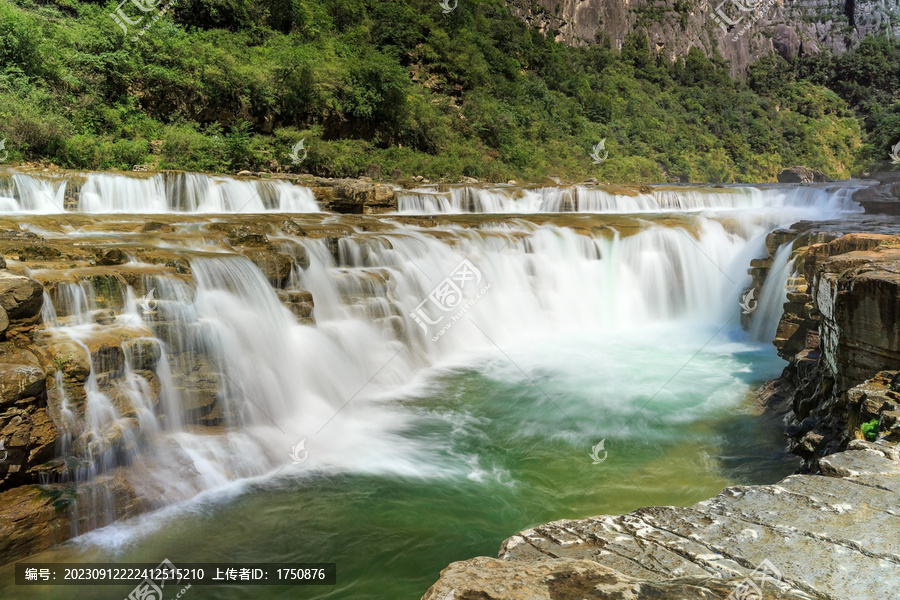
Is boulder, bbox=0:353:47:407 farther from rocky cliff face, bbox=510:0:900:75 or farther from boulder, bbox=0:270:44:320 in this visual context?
rocky cliff face, bbox=510:0:900:75

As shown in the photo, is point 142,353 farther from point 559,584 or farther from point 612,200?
point 612,200

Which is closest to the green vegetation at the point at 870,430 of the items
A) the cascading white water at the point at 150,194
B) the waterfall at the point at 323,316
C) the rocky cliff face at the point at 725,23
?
the waterfall at the point at 323,316

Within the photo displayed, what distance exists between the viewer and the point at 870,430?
387 cm

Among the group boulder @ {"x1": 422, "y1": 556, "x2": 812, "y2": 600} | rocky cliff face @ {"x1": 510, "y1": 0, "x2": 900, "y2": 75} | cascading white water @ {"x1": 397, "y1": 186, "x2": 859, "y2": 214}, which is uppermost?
rocky cliff face @ {"x1": 510, "y1": 0, "x2": 900, "y2": 75}

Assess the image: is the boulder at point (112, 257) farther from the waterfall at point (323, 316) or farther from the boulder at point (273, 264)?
the boulder at point (273, 264)

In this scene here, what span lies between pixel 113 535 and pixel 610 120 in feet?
146

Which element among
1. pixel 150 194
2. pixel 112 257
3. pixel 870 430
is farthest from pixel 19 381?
pixel 150 194

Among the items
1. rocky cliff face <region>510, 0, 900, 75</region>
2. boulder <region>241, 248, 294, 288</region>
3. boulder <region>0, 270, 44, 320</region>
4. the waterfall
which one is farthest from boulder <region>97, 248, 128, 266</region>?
rocky cliff face <region>510, 0, 900, 75</region>

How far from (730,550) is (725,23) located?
79.5 metres

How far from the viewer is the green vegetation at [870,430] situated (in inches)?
150

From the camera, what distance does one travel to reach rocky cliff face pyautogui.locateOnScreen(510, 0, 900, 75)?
56219 millimetres

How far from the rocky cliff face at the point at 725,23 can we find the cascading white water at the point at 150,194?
4393 centimetres

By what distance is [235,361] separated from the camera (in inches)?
263

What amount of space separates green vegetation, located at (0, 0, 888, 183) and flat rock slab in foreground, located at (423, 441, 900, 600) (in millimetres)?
17440
